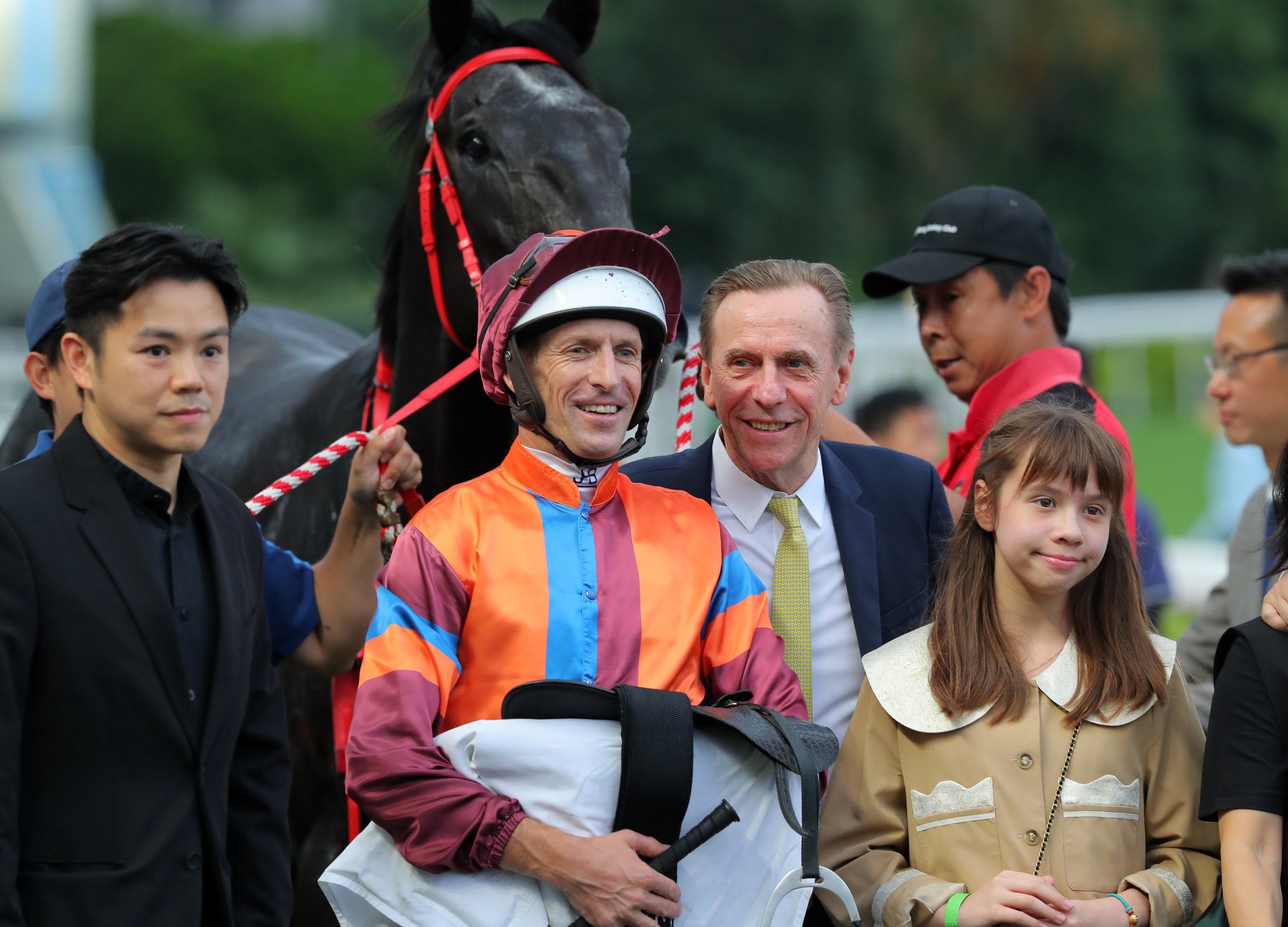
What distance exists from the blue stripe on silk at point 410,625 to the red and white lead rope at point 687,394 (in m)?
0.89

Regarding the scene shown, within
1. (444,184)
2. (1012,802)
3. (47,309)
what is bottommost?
(1012,802)

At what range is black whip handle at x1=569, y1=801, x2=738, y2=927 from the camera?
91.0 inches

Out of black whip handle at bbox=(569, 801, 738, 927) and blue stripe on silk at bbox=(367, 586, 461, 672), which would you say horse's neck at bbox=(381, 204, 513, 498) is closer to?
blue stripe on silk at bbox=(367, 586, 461, 672)

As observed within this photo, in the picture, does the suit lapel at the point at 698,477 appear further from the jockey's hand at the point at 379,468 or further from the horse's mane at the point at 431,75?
the horse's mane at the point at 431,75

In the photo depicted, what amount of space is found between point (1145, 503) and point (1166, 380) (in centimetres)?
877

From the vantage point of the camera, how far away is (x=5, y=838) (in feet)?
7.43

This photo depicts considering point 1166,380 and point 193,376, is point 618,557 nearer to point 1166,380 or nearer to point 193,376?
point 193,376

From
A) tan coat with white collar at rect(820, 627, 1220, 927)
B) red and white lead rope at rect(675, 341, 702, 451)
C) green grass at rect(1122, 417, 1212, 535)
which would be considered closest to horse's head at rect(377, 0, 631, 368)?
red and white lead rope at rect(675, 341, 702, 451)

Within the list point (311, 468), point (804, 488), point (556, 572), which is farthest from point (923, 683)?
point (311, 468)

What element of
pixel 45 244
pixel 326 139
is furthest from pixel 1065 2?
pixel 45 244

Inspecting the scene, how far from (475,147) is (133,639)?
5.15 ft

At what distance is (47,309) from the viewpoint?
291 centimetres

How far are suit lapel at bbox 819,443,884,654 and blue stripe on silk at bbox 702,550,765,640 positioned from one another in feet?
0.96

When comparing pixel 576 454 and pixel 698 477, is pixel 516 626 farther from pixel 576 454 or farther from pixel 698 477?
pixel 698 477
